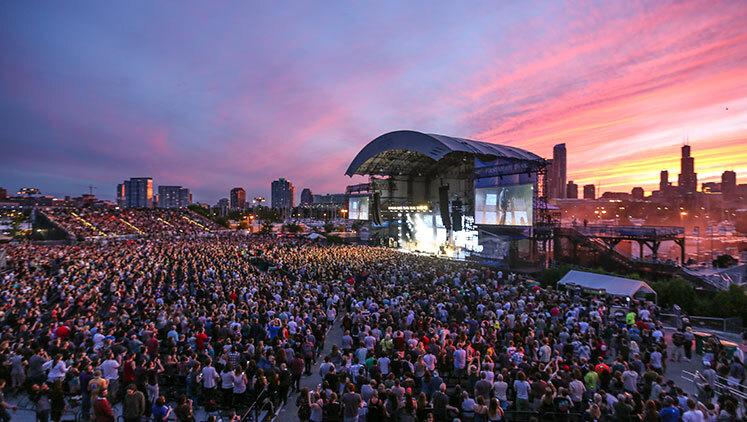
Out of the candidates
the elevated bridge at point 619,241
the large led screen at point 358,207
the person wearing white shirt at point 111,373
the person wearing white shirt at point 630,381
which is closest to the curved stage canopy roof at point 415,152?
the large led screen at point 358,207

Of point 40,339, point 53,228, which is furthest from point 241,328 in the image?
point 53,228

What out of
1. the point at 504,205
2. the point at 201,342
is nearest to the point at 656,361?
the point at 201,342

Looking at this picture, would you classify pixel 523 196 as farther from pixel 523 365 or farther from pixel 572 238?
pixel 523 365

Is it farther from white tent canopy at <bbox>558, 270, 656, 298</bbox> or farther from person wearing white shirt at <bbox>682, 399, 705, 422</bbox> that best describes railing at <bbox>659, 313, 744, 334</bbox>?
person wearing white shirt at <bbox>682, 399, 705, 422</bbox>

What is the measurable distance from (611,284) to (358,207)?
106 feet

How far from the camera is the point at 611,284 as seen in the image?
1584 centimetres

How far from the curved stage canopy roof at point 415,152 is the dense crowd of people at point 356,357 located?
53.0ft

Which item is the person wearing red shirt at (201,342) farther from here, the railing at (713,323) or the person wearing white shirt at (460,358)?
the railing at (713,323)

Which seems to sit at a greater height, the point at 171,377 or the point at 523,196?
the point at 523,196

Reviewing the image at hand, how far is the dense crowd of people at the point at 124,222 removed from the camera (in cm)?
5175

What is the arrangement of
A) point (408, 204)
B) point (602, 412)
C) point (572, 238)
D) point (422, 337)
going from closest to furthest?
point (602, 412) → point (422, 337) → point (572, 238) → point (408, 204)

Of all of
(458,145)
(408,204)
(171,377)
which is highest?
(458,145)

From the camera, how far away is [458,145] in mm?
30469

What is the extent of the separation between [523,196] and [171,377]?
24230mm
